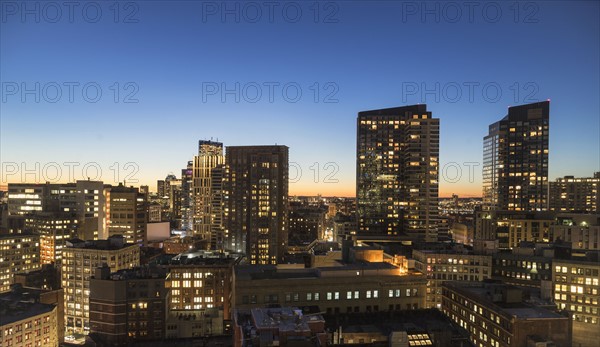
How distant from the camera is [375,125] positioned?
310ft

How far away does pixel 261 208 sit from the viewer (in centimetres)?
7769

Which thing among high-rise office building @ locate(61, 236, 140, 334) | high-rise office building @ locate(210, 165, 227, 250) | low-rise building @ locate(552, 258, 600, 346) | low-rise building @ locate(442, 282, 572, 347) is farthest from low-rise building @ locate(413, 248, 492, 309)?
high-rise office building @ locate(210, 165, 227, 250)

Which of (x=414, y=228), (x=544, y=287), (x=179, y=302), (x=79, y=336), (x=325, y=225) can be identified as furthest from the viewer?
(x=325, y=225)

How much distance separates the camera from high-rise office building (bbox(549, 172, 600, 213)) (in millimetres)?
100438

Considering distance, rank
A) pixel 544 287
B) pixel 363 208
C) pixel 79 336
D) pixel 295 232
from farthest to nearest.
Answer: pixel 295 232
pixel 363 208
pixel 79 336
pixel 544 287

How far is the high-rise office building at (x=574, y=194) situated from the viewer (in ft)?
330

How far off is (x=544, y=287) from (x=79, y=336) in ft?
165

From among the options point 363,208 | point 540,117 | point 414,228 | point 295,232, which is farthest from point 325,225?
point 540,117

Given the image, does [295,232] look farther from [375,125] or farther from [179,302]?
[179,302]

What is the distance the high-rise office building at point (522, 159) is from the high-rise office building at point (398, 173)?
2414 cm

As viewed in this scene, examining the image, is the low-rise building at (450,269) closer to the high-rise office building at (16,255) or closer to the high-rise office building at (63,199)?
the high-rise office building at (16,255)

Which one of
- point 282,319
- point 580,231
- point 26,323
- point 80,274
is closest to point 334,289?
point 282,319

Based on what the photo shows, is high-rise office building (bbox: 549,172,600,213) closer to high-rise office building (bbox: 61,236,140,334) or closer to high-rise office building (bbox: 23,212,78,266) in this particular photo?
high-rise office building (bbox: 61,236,140,334)

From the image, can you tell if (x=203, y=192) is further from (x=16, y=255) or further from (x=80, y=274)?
(x=80, y=274)
